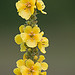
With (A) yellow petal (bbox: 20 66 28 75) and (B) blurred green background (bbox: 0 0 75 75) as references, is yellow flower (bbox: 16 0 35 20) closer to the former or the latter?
(A) yellow petal (bbox: 20 66 28 75)

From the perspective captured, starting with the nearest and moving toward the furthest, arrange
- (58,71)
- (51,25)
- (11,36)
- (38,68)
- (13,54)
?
(38,68)
(58,71)
(13,54)
(11,36)
(51,25)

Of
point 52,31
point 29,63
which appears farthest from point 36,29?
point 52,31

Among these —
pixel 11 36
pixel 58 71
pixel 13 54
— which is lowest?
pixel 58 71

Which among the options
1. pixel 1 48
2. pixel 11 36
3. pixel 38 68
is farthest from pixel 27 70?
pixel 11 36

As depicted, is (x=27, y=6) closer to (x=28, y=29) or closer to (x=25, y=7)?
(x=25, y=7)

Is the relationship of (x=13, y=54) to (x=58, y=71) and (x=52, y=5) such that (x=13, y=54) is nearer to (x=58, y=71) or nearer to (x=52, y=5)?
(x=58, y=71)

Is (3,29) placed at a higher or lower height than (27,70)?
higher

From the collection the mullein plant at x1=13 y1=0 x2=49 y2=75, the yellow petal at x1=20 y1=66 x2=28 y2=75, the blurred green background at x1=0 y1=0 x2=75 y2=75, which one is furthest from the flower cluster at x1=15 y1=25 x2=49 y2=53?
the blurred green background at x1=0 y1=0 x2=75 y2=75
